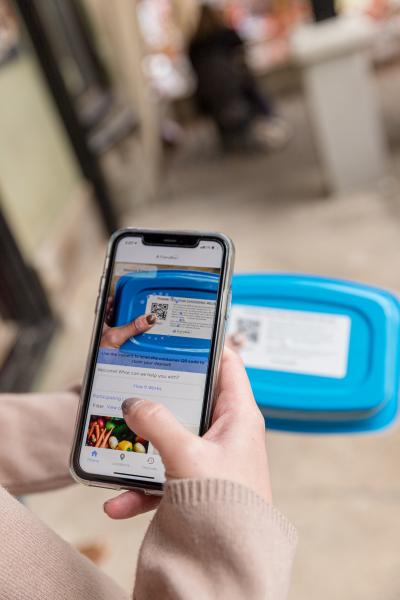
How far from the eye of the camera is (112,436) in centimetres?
64

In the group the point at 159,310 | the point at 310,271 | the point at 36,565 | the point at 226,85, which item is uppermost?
the point at 226,85

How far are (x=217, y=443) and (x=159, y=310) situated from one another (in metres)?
0.20

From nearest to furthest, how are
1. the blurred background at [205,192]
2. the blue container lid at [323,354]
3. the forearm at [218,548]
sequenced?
the forearm at [218,548], the blue container lid at [323,354], the blurred background at [205,192]

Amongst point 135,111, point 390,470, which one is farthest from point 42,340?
point 135,111

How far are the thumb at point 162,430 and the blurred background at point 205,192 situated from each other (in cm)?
89

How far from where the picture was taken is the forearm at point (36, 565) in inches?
19.6

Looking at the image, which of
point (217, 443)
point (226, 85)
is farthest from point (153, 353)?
point (226, 85)

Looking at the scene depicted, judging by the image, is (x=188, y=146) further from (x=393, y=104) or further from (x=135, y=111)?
(x=393, y=104)

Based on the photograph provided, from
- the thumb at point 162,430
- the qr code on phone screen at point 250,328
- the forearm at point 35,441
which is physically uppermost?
the qr code on phone screen at point 250,328

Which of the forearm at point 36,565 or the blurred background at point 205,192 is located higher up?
the blurred background at point 205,192

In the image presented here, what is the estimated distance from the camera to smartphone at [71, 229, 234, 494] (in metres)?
0.62

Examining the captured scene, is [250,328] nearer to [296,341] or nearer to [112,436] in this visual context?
[296,341]

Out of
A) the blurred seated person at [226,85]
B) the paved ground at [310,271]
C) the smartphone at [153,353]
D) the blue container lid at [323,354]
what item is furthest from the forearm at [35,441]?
the blurred seated person at [226,85]

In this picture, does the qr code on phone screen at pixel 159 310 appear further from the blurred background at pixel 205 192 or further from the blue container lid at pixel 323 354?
the blurred background at pixel 205 192
